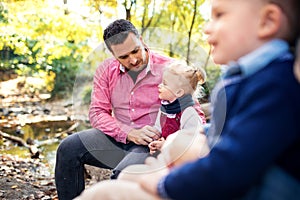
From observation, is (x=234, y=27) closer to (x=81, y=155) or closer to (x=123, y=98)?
(x=123, y=98)

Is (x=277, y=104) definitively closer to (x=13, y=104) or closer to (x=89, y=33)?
(x=89, y=33)

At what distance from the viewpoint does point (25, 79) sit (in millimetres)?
7672

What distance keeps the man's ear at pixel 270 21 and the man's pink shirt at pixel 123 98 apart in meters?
1.00

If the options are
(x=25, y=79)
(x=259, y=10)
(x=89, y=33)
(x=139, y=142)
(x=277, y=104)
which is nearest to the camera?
(x=277, y=104)

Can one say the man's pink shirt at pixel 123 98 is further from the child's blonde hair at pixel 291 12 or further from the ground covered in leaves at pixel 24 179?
the ground covered in leaves at pixel 24 179

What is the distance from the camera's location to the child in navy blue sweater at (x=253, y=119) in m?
0.85

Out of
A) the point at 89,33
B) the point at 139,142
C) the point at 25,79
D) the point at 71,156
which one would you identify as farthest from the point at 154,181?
the point at 25,79

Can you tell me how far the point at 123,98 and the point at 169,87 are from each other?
0.29m

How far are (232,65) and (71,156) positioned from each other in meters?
1.22

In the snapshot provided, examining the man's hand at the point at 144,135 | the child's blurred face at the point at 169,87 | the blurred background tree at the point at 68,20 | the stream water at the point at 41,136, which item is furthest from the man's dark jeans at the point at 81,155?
the stream water at the point at 41,136

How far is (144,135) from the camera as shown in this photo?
192cm

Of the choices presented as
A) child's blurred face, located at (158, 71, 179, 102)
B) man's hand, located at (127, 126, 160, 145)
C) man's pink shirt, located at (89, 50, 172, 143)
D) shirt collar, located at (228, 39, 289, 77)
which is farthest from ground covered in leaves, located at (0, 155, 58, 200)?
shirt collar, located at (228, 39, 289, 77)

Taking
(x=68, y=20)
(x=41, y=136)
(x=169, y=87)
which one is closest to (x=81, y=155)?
(x=169, y=87)

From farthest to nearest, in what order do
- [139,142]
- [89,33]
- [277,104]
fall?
1. [89,33]
2. [139,142]
3. [277,104]
